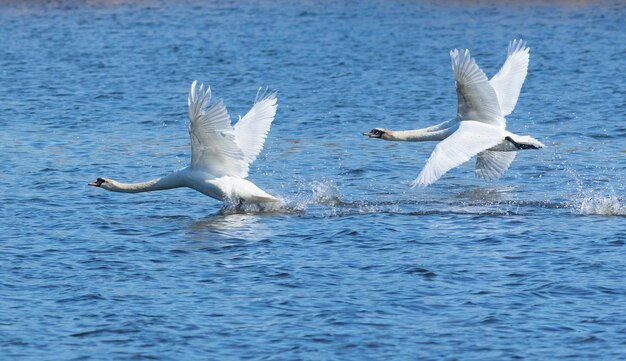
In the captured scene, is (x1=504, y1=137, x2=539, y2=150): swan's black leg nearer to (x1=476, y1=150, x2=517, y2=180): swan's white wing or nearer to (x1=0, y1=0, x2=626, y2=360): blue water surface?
(x1=0, y1=0, x2=626, y2=360): blue water surface

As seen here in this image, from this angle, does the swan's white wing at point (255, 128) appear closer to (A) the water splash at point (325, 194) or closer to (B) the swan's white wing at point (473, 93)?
(A) the water splash at point (325, 194)

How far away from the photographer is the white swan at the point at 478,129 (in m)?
15.5

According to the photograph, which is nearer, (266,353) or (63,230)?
(266,353)

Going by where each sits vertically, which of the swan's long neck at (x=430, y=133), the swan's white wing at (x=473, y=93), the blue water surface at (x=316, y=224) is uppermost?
the swan's white wing at (x=473, y=93)

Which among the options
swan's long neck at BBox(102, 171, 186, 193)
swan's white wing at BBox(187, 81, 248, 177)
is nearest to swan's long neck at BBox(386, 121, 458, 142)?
swan's white wing at BBox(187, 81, 248, 177)

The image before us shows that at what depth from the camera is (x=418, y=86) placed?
28.5 metres

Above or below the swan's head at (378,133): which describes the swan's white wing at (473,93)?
above

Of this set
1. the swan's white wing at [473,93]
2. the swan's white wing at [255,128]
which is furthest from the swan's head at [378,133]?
the swan's white wing at [255,128]

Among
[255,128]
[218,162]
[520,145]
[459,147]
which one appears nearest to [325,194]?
[255,128]

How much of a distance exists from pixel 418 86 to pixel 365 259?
14785 mm

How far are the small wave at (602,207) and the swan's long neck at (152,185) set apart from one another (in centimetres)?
497

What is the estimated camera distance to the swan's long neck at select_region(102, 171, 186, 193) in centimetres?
1644

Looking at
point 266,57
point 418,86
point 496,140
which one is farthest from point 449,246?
point 266,57

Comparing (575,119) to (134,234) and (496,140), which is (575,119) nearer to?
(496,140)
